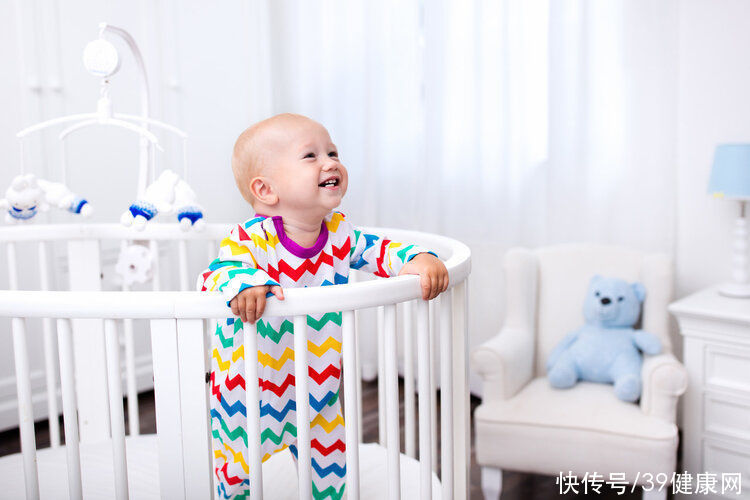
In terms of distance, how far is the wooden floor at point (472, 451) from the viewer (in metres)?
1.74

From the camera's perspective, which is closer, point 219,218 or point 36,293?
point 36,293

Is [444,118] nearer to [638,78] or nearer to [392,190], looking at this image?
[392,190]

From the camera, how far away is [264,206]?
101 centimetres

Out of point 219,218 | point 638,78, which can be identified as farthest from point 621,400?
point 219,218

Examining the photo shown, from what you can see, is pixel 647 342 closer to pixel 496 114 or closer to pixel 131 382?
pixel 496 114

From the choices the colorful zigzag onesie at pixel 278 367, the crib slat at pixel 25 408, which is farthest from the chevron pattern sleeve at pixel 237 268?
the crib slat at pixel 25 408

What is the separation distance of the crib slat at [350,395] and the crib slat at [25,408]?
0.37m

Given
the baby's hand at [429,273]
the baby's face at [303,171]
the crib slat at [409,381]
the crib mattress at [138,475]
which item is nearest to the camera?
the baby's hand at [429,273]

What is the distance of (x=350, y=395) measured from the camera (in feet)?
2.61

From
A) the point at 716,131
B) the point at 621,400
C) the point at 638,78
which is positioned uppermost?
the point at 638,78

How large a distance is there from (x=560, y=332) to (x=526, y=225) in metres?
0.40

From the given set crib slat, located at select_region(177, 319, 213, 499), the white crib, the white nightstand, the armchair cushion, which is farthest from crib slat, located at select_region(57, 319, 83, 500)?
the white nightstand

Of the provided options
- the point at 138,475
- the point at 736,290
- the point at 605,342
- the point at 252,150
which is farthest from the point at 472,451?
the point at 252,150

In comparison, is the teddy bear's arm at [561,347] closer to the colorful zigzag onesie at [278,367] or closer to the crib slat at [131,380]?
the colorful zigzag onesie at [278,367]
